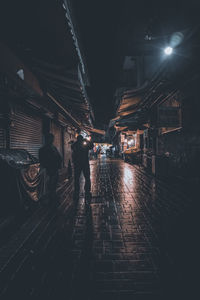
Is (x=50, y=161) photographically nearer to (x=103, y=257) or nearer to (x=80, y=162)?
(x=80, y=162)

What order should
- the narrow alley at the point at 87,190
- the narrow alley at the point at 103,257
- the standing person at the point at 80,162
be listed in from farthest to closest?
the standing person at the point at 80,162 < the narrow alley at the point at 87,190 < the narrow alley at the point at 103,257

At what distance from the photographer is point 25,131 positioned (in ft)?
18.6

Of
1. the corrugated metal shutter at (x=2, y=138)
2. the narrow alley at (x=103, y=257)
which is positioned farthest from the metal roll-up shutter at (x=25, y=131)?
the narrow alley at (x=103, y=257)

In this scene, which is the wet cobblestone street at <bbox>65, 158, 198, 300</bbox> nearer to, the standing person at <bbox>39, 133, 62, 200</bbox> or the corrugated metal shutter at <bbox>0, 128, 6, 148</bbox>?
the standing person at <bbox>39, 133, 62, 200</bbox>

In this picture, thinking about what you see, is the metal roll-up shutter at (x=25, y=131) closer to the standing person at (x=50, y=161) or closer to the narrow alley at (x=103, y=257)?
the standing person at (x=50, y=161)

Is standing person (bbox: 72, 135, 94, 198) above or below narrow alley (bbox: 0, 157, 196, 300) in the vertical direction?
above

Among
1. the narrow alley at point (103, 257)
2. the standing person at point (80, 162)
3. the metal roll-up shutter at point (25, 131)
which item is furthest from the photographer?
the standing person at point (80, 162)

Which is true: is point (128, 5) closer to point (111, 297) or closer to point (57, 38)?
point (57, 38)

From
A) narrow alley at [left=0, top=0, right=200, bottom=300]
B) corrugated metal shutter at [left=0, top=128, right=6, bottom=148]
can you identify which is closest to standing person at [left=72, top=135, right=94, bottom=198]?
narrow alley at [left=0, top=0, right=200, bottom=300]

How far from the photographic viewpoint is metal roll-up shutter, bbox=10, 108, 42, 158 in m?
4.88

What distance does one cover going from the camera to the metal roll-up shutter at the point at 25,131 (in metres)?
4.88

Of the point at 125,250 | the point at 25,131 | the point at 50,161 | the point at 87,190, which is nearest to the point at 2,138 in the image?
the point at 25,131

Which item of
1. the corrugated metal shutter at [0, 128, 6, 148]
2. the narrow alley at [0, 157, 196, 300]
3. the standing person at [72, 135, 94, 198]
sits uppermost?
the corrugated metal shutter at [0, 128, 6, 148]

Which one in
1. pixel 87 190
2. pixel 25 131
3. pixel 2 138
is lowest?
pixel 87 190
